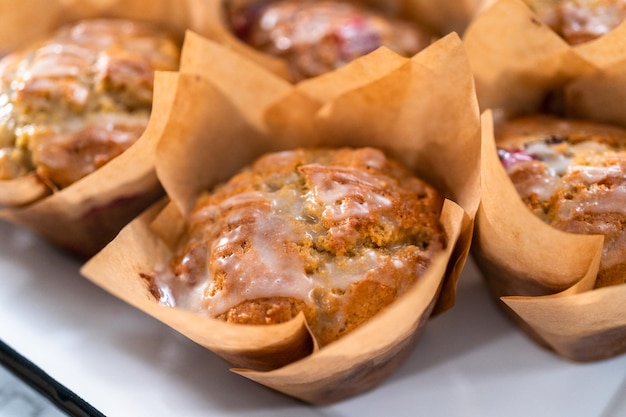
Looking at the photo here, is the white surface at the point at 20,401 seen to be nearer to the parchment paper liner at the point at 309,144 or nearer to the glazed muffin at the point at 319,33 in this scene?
the parchment paper liner at the point at 309,144

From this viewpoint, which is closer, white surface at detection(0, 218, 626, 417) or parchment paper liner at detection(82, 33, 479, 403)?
parchment paper liner at detection(82, 33, 479, 403)

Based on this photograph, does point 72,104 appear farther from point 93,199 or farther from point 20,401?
point 20,401

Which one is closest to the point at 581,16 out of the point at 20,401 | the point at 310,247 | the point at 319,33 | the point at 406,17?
the point at 406,17

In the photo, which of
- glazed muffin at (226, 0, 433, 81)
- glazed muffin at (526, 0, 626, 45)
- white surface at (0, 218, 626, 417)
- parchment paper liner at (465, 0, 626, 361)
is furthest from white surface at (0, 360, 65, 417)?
glazed muffin at (526, 0, 626, 45)

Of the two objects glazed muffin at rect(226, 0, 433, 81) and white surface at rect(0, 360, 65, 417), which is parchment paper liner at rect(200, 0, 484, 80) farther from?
white surface at rect(0, 360, 65, 417)

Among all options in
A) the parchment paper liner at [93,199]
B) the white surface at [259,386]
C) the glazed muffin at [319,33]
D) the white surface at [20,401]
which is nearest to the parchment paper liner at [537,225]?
the white surface at [259,386]

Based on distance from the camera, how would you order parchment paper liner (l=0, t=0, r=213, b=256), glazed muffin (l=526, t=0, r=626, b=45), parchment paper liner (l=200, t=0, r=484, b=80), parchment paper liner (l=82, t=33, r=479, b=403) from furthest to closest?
parchment paper liner (l=200, t=0, r=484, b=80) < glazed muffin (l=526, t=0, r=626, b=45) < parchment paper liner (l=0, t=0, r=213, b=256) < parchment paper liner (l=82, t=33, r=479, b=403)

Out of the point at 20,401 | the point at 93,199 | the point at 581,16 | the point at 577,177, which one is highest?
the point at 581,16
